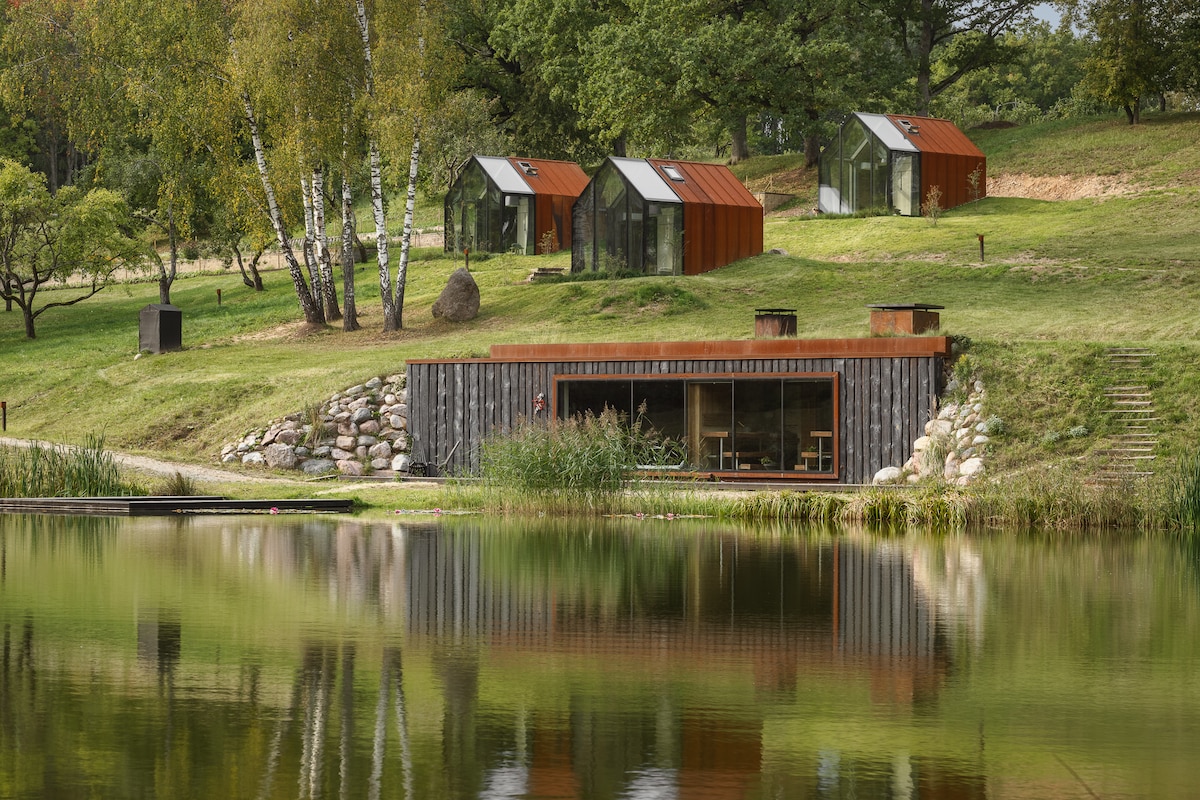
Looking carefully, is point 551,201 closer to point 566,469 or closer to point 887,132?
point 887,132

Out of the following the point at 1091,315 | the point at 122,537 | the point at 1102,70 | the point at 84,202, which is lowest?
the point at 122,537

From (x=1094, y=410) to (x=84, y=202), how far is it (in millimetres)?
28557

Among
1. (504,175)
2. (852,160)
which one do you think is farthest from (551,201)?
(852,160)

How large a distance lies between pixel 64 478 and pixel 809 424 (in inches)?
430

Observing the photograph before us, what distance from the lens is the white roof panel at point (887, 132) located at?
40.7m

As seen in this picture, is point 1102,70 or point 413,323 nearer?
point 413,323

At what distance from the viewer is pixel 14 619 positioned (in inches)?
414

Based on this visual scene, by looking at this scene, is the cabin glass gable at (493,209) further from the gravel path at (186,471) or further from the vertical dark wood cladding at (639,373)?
the gravel path at (186,471)

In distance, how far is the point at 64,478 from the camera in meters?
20.6

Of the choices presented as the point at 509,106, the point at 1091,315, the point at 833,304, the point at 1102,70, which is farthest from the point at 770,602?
the point at 509,106

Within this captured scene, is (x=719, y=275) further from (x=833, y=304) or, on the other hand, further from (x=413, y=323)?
(x=413, y=323)

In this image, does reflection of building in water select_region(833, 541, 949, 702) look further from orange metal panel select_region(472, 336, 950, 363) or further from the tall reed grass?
the tall reed grass

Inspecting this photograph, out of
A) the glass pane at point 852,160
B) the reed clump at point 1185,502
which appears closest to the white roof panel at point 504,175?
the glass pane at point 852,160

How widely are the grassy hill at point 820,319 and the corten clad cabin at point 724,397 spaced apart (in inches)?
62.2
